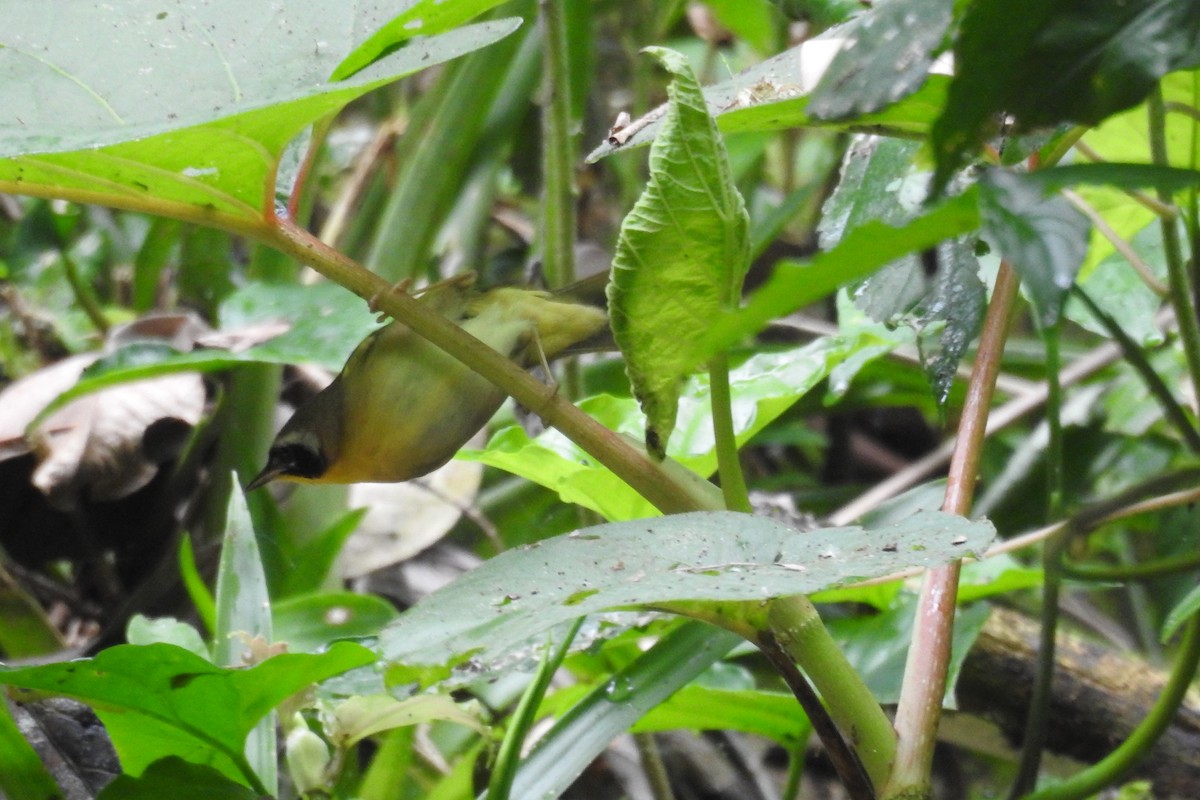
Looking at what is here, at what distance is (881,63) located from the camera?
1.68 ft

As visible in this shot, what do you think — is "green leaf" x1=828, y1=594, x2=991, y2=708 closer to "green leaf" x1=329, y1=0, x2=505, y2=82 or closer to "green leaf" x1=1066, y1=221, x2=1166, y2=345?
"green leaf" x1=1066, y1=221, x2=1166, y2=345

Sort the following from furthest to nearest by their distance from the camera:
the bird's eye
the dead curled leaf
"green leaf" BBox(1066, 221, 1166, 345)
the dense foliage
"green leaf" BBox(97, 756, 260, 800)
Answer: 1. the dead curled leaf
2. "green leaf" BBox(1066, 221, 1166, 345)
3. the bird's eye
4. "green leaf" BBox(97, 756, 260, 800)
5. the dense foliage

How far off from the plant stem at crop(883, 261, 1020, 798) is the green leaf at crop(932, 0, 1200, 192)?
0.30 meters

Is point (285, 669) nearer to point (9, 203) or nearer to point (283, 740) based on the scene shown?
point (283, 740)

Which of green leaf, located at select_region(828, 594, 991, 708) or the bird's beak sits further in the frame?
the bird's beak

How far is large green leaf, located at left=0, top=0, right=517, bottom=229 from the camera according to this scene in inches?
24.4

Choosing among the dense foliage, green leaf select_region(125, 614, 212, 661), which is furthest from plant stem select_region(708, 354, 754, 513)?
green leaf select_region(125, 614, 212, 661)

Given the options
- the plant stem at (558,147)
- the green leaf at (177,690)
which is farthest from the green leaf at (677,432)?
the plant stem at (558,147)

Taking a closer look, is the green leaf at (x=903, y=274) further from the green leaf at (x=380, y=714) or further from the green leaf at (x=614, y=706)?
the green leaf at (x=380, y=714)

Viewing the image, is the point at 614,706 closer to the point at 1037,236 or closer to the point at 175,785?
the point at 175,785

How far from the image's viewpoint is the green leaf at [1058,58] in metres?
0.47

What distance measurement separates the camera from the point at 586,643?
970 millimetres

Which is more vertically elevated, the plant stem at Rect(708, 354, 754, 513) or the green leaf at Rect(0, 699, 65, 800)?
the plant stem at Rect(708, 354, 754, 513)

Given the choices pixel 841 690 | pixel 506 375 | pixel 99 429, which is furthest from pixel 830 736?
pixel 99 429
